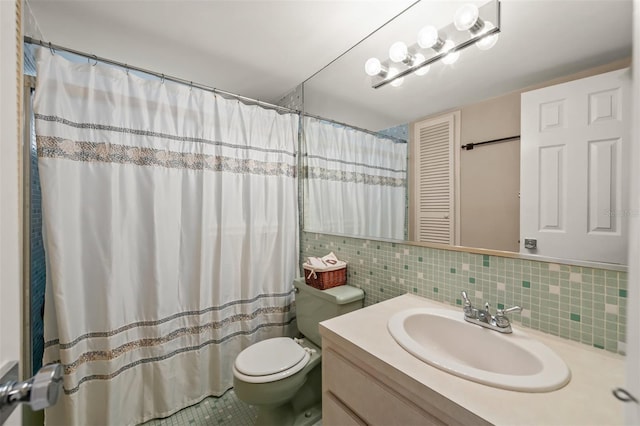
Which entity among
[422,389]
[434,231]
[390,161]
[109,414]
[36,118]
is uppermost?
[36,118]

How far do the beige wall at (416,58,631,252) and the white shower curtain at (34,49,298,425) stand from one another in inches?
50.7

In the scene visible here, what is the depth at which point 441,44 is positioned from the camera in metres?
1.19

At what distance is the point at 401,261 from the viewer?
1368 mm

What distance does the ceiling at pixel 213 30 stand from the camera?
4.21ft

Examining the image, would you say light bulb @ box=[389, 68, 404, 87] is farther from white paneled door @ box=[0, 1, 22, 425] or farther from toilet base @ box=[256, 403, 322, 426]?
toilet base @ box=[256, 403, 322, 426]

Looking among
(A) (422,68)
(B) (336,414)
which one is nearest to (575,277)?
(B) (336,414)

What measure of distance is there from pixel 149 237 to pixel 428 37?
1811mm

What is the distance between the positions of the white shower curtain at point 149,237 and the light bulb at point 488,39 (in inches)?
53.2

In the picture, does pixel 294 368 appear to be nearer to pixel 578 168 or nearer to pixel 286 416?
pixel 286 416

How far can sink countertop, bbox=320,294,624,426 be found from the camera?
1.89 feet

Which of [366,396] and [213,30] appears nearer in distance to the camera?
[366,396]

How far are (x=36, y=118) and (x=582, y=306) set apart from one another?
2358 millimetres

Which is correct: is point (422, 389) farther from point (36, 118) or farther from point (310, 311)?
point (36, 118)

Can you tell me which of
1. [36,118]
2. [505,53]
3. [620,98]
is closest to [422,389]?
[620,98]
